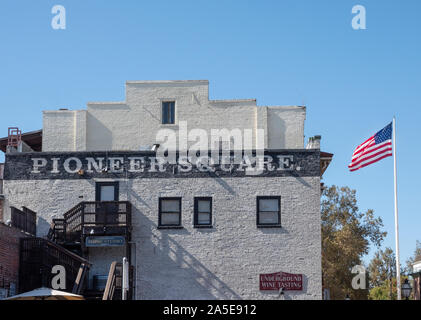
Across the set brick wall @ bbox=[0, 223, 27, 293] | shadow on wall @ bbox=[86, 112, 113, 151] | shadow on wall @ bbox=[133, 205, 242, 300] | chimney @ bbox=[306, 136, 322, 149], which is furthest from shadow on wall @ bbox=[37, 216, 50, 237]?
chimney @ bbox=[306, 136, 322, 149]

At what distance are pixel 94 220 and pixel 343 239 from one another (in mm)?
24078

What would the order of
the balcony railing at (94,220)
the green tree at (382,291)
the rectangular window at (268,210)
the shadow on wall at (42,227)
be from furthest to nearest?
the green tree at (382,291) → the shadow on wall at (42,227) → the rectangular window at (268,210) → the balcony railing at (94,220)

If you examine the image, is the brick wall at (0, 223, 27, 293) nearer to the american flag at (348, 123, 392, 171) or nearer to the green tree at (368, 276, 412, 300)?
the american flag at (348, 123, 392, 171)

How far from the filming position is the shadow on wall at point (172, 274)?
34156 mm

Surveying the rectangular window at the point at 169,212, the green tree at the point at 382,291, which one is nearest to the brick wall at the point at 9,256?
the rectangular window at the point at 169,212

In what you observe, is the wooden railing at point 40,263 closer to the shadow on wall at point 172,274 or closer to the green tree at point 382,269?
the shadow on wall at point 172,274

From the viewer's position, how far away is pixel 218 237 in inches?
1367

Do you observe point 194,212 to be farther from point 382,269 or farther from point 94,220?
point 382,269

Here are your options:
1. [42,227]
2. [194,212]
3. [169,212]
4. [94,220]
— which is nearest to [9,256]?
[94,220]

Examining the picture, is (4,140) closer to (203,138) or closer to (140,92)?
(140,92)

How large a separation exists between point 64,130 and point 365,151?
660 inches

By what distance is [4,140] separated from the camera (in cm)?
4022

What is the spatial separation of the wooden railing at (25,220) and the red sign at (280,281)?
35.7ft
